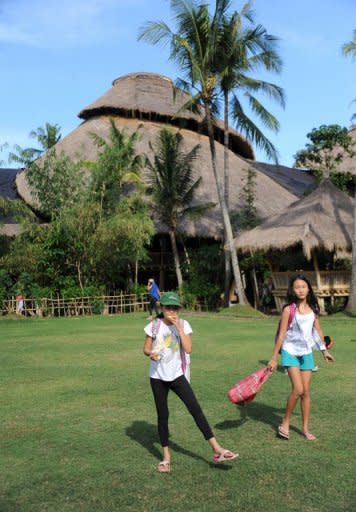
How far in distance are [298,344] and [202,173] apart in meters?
23.6

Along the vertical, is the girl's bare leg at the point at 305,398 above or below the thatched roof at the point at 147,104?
below

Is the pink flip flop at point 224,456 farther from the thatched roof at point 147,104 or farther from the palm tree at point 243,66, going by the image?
the thatched roof at point 147,104

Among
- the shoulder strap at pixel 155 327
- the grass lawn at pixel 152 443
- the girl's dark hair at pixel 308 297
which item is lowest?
the grass lawn at pixel 152 443

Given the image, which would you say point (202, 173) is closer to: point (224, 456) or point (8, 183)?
point (8, 183)

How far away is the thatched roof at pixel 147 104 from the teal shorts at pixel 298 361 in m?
26.0

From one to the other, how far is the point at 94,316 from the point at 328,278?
8155 millimetres

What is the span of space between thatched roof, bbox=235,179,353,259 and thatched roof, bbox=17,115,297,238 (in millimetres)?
3609

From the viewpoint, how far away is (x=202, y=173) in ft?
Result: 93.3

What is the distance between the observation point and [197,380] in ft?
26.0

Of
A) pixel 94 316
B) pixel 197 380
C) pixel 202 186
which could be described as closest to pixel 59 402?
pixel 197 380

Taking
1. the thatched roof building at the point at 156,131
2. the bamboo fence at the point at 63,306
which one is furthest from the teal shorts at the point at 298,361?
the thatched roof building at the point at 156,131

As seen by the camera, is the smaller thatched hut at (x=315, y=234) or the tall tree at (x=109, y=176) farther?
the tall tree at (x=109, y=176)

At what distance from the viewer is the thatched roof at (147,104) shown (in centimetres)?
3195

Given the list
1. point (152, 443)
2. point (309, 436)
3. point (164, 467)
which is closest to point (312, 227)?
point (309, 436)
